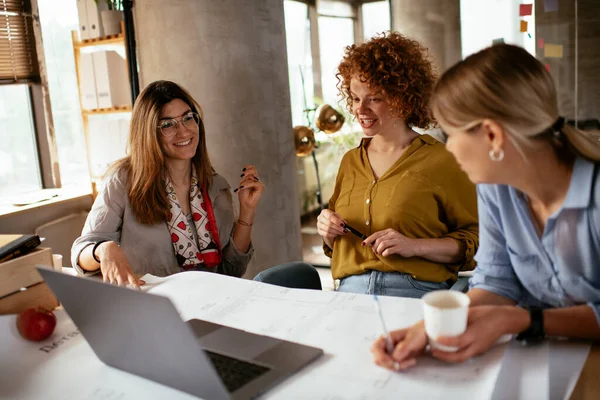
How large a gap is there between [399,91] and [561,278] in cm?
100

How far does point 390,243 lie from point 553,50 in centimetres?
179

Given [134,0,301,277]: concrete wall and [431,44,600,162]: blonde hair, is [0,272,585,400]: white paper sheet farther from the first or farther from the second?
[134,0,301,277]: concrete wall

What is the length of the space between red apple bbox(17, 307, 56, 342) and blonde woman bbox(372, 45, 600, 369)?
2.65 feet

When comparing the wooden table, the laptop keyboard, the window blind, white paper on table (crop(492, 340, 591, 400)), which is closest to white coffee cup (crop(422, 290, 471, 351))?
white paper on table (crop(492, 340, 591, 400))

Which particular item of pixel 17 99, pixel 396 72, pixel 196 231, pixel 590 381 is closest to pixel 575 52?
pixel 396 72

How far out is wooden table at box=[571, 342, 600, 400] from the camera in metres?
1.03

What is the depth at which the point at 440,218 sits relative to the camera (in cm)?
204

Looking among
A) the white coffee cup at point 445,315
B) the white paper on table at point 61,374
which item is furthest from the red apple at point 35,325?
the white coffee cup at point 445,315

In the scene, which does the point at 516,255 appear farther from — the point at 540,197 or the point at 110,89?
the point at 110,89

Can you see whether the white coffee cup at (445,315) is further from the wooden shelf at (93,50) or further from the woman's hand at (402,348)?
the wooden shelf at (93,50)

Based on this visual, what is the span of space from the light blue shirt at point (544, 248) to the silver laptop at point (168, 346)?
0.49 meters

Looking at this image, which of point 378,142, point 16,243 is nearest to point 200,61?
point 378,142

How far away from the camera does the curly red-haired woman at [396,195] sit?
6.42 ft

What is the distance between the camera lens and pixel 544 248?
1303 millimetres
